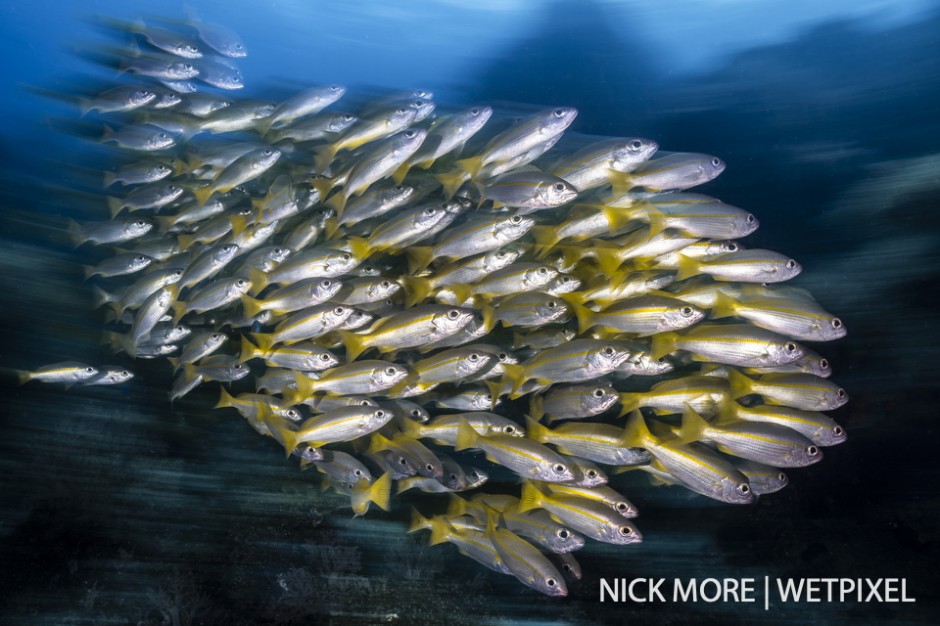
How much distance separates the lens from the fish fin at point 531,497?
13.8 feet

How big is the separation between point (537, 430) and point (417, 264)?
5.75 feet

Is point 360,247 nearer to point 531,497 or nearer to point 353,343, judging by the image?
point 353,343

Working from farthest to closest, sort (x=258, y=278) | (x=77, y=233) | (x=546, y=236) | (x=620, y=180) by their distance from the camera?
(x=77, y=233), (x=258, y=278), (x=546, y=236), (x=620, y=180)

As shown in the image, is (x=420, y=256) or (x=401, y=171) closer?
(x=401, y=171)

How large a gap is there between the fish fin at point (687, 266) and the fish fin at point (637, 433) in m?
1.19

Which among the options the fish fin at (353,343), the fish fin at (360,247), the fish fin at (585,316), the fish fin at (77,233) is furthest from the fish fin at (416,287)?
the fish fin at (77,233)

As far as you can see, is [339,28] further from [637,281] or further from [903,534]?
→ [903,534]

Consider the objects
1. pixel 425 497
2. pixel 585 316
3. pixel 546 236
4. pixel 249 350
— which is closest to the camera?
pixel 585 316

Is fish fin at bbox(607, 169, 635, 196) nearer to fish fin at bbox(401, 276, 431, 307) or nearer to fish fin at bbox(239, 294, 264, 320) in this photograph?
fish fin at bbox(401, 276, 431, 307)

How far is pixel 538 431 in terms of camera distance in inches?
171

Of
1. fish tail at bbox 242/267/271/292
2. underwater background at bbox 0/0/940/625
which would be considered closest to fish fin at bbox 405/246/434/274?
fish tail at bbox 242/267/271/292

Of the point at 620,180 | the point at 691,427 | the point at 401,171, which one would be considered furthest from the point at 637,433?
the point at 401,171

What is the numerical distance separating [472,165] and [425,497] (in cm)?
509

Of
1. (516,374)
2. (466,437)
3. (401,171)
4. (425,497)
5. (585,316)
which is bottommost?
(425,497)
